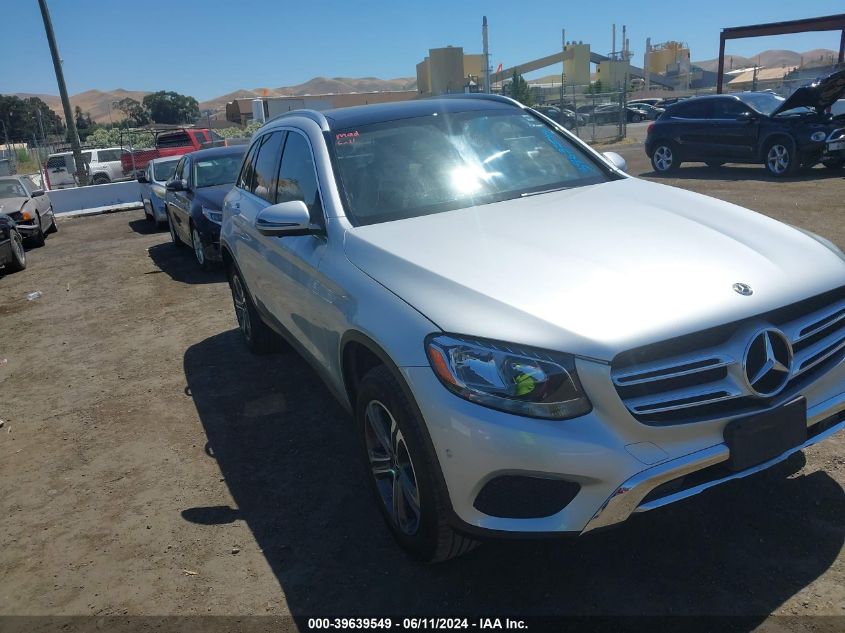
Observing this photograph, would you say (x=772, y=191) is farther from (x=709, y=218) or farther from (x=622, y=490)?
(x=622, y=490)

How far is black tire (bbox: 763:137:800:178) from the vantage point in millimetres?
12977

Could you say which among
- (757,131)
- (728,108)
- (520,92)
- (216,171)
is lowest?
(757,131)

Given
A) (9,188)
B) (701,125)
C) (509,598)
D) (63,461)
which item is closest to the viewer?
(509,598)

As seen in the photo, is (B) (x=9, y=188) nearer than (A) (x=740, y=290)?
No

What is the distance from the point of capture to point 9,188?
1366 centimetres

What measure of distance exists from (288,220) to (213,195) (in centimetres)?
638

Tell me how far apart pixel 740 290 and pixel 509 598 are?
145 cm

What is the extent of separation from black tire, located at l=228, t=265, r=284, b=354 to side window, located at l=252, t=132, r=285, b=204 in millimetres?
918

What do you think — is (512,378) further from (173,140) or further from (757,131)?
(173,140)

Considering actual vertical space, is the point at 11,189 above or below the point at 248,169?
below

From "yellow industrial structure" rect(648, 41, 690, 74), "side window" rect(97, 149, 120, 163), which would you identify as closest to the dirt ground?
"side window" rect(97, 149, 120, 163)

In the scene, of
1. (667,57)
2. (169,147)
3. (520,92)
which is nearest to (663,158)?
(169,147)

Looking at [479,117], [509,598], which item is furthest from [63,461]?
[479,117]

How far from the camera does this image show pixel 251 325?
5.64 m
